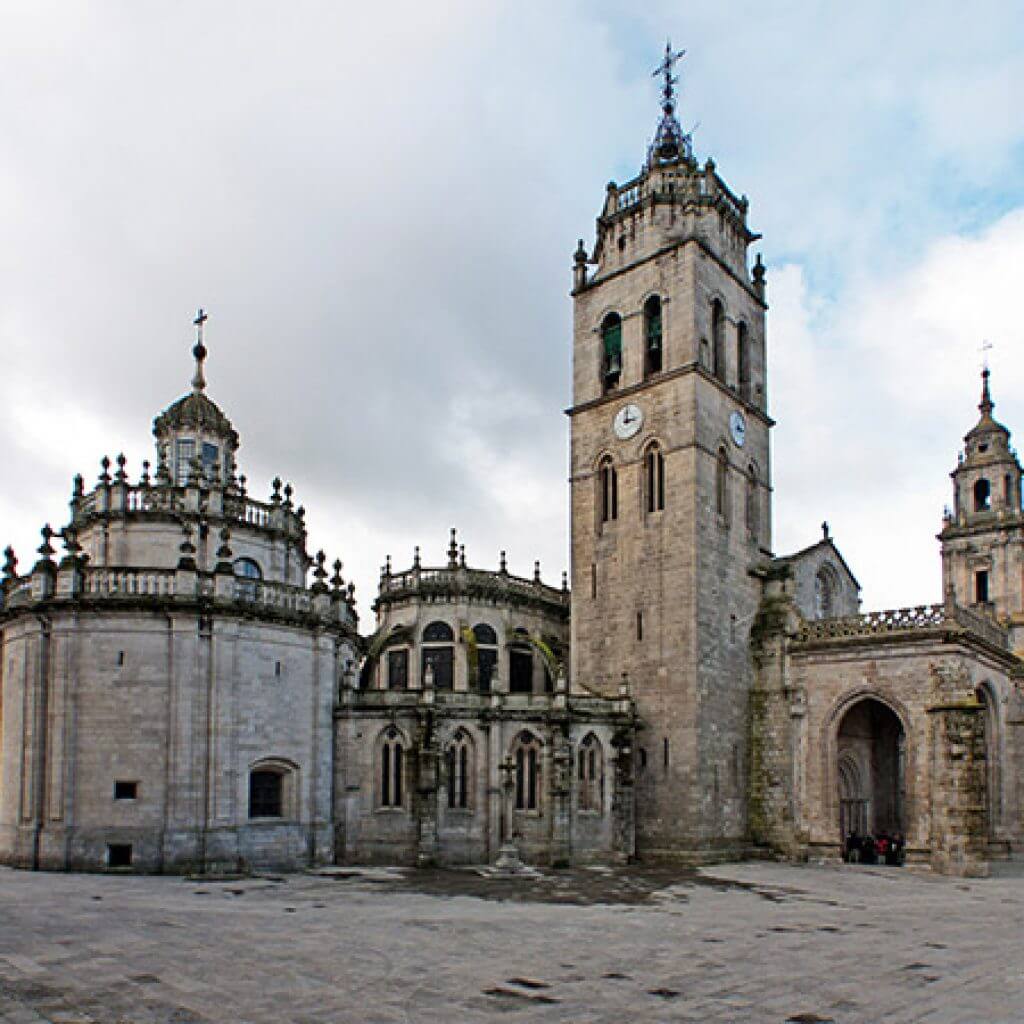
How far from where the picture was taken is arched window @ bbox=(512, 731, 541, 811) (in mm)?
33875

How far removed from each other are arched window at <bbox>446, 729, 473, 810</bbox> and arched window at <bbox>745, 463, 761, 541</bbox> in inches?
563

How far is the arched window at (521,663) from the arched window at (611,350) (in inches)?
444

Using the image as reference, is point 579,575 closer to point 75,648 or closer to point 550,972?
point 75,648

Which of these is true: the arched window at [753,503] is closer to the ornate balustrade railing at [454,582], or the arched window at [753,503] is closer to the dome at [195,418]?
the ornate balustrade railing at [454,582]

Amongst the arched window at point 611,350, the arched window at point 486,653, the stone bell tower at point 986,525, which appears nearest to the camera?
the arched window at point 611,350

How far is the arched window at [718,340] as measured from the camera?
131ft

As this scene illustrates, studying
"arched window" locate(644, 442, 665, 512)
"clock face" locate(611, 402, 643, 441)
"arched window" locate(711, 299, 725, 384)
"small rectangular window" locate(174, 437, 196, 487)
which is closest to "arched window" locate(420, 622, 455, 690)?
"arched window" locate(644, 442, 665, 512)

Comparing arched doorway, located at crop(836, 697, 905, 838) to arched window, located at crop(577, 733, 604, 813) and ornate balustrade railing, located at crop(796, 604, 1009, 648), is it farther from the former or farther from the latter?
arched window, located at crop(577, 733, 604, 813)

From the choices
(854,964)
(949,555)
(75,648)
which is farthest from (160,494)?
(949,555)

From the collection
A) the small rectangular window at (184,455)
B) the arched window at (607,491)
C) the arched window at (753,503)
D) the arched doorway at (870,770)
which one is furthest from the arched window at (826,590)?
the small rectangular window at (184,455)

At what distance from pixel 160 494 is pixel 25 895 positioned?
48.1 feet

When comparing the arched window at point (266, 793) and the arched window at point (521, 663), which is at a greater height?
the arched window at point (521, 663)

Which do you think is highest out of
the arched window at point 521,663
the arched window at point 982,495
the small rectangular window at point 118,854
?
the arched window at point 982,495

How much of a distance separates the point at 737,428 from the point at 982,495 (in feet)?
69.7
